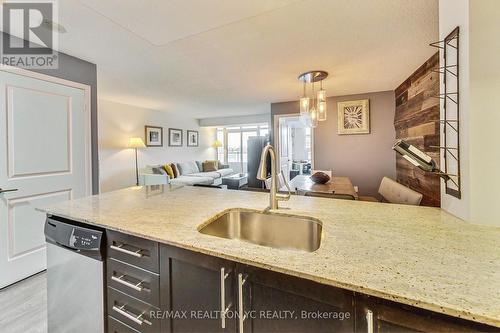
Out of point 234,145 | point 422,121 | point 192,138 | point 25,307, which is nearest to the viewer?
point 25,307

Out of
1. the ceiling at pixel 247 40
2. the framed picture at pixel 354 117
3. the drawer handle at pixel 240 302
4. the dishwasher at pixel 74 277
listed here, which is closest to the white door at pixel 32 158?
the ceiling at pixel 247 40

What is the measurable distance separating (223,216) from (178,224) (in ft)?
0.99

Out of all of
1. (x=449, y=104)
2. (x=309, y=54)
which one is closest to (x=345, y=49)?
(x=309, y=54)

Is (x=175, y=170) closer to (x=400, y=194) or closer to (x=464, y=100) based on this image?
(x=400, y=194)

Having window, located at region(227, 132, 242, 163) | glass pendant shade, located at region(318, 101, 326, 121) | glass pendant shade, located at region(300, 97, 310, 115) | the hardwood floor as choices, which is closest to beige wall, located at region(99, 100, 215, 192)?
window, located at region(227, 132, 242, 163)

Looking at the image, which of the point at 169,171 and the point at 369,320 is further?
Answer: the point at 169,171

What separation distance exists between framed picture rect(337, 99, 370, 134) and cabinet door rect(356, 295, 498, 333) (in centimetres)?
414

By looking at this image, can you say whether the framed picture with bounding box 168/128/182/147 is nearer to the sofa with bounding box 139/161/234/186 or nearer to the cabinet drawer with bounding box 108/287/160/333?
the sofa with bounding box 139/161/234/186

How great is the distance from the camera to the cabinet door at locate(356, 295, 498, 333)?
524 mm

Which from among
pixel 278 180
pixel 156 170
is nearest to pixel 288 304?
pixel 278 180

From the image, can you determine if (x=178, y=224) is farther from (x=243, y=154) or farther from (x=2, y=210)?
(x=243, y=154)

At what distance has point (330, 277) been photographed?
0.61m

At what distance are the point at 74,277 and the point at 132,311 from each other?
464mm

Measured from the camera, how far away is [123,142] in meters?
5.18
